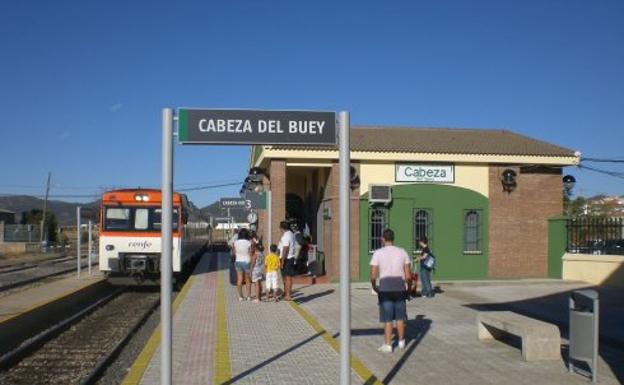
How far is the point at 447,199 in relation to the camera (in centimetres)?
2134

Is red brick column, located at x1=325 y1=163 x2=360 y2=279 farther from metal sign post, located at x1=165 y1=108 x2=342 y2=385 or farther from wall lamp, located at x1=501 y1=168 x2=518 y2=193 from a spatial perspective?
metal sign post, located at x1=165 y1=108 x2=342 y2=385

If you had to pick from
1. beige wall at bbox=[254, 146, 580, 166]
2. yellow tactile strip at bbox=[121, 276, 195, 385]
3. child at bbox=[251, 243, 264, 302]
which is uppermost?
beige wall at bbox=[254, 146, 580, 166]

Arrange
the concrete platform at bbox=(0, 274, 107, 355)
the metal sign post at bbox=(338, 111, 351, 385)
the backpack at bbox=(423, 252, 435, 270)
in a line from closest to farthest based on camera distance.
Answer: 1. the metal sign post at bbox=(338, 111, 351, 385)
2. the concrete platform at bbox=(0, 274, 107, 355)
3. the backpack at bbox=(423, 252, 435, 270)

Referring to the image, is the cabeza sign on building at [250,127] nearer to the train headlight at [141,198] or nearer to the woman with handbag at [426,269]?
the woman with handbag at [426,269]

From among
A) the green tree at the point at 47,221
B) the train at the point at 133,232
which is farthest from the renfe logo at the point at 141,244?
the green tree at the point at 47,221

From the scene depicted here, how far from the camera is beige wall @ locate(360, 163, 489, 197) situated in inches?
821

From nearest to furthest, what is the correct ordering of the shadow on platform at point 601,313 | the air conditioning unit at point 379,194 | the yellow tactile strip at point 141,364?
the yellow tactile strip at point 141,364 < the shadow on platform at point 601,313 < the air conditioning unit at point 379,194

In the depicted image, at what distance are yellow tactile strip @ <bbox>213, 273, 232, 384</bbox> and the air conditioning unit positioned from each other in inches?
269

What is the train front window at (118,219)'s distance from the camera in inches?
792

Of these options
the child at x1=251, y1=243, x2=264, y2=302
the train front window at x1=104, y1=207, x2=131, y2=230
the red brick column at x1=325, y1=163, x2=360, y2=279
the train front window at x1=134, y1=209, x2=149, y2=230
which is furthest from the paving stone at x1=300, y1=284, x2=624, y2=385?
the train front window at x1=104, y1=207, x2=131, y2=230

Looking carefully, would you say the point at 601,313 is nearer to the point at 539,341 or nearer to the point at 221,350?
the point at 539,341

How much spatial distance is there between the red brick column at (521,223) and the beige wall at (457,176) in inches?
10.2

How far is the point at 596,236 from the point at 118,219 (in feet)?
44.4

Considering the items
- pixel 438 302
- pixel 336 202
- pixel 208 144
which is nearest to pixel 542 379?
pixel 208 144
